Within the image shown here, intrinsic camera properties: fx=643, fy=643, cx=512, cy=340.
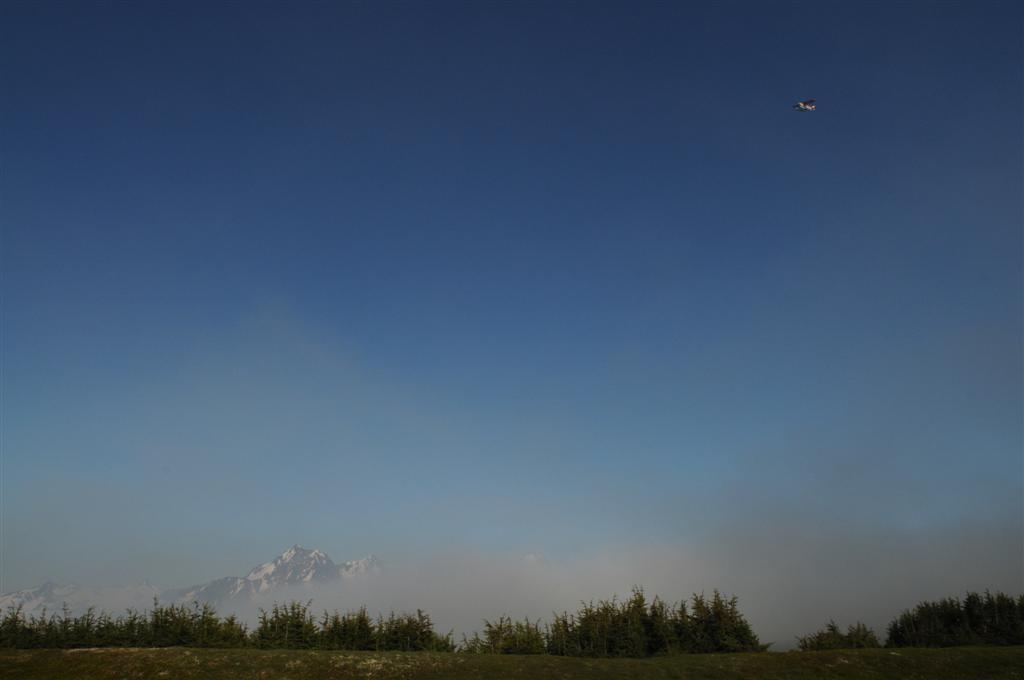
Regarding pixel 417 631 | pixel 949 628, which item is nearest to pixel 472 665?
pixel 417 631

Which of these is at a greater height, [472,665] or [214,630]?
[214,630]

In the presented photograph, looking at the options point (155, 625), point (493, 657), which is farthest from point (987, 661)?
point (155, 625)

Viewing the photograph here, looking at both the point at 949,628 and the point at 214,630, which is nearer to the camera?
the point at 214,630

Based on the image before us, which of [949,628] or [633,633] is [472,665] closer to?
[633,633]

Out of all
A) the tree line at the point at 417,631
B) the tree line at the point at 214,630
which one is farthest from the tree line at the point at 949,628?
the tree line at the point at 214,630

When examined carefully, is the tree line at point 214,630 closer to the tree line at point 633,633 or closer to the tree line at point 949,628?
the tree line at point 633,633

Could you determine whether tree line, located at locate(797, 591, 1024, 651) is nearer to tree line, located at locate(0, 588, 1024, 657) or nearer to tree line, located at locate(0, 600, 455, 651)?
tree line, located at locate(0, 588, 1024, 657)

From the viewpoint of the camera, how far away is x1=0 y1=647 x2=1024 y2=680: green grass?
3828 centimetres

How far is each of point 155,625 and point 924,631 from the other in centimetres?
7157

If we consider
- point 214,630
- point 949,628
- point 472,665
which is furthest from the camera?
point 949,628

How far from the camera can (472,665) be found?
41.5 m

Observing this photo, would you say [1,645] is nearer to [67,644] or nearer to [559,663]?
[67,644]

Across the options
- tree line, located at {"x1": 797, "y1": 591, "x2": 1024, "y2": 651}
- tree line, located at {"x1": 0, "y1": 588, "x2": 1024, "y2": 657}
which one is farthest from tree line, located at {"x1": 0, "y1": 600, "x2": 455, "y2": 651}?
tree line, located at {"x1": 797, "y1": 591, "x2": 1024, "y2": 651}

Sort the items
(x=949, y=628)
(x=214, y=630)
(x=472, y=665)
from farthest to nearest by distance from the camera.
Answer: (x=949, y=628)
(x=214, y=630)
(x=472, y=665)
